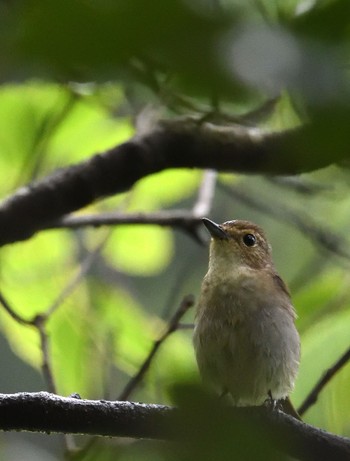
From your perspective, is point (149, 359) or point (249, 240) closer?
point (149, 359)

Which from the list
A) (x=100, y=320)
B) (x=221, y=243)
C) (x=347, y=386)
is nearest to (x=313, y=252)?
(x=221, y=243)

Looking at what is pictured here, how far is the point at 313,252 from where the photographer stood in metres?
5.50

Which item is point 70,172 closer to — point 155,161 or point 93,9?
point 155,161

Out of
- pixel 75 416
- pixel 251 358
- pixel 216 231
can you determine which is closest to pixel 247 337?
pixel 251 358

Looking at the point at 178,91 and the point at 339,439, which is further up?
the point at 178,91

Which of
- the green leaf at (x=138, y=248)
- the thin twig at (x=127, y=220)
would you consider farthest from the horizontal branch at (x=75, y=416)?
the green leaf at (x=138, y=248)

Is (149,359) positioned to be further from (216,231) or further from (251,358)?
(216,231)

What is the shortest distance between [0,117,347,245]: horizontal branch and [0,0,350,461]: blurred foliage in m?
0.16

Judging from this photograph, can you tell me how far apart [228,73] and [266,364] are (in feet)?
9.84

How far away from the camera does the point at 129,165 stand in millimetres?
3137

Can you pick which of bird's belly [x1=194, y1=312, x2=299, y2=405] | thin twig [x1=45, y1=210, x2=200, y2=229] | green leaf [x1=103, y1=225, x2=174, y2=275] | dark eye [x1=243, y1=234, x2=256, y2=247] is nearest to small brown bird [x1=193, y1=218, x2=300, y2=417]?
bird's belly [x1=194, y1=312, x2=299, y2=405]

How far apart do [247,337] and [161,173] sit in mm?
990

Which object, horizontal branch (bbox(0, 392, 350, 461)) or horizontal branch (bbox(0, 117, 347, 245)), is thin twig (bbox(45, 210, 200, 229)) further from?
horizontal branch (bbox(0, 392, 350, 461))

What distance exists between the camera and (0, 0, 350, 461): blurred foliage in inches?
20.4
